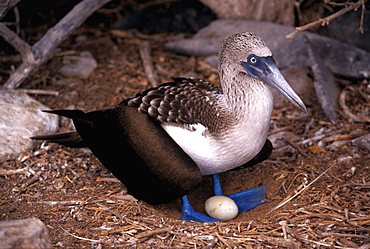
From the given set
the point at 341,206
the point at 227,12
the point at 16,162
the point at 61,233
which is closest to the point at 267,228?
the point at 341,206

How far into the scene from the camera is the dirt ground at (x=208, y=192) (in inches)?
121

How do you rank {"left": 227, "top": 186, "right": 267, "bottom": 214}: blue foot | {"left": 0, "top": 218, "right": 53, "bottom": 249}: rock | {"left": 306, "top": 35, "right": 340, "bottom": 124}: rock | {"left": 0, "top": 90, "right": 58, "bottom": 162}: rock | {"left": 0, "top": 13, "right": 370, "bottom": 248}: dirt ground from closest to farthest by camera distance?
1. {"left": 0, "top": 218, "right": 53, "bottom": 249}: rock
2. {"left": 0, "top": 13, "right": 370, "bottom": 248}: dirt ground
3. {"left": 227, "top": 186, "right": 267, "bottom": 214}: blue foot
4. {"left": 0, "top": 90, "right": 58, "bottom": 162}: rock
5. {"left": 306, "top": 35, "right": 340, "bottom": 124}: rock

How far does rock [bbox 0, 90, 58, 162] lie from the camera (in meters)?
4.25

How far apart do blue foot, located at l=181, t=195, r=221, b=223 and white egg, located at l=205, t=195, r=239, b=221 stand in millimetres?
54

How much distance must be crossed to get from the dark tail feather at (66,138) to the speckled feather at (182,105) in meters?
0.71

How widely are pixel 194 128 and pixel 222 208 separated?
0.68m

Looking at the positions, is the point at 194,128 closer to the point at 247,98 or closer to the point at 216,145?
the point at 216,145

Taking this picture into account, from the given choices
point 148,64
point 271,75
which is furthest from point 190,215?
point 148,64

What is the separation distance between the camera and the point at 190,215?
3594mm

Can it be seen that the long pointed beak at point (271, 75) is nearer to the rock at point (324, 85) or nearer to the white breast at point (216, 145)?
the white breast at point (216, 145)

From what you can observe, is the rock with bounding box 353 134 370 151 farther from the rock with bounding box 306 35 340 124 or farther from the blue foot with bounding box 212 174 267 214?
the blue foot with bounding box 212 174 267 214

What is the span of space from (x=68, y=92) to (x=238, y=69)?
2627 mm

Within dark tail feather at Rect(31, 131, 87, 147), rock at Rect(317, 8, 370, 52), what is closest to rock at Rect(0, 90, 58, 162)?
dark tail feather at Rect(31, 131, 87, 147)

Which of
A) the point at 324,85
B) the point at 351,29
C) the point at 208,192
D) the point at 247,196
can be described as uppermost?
the point at 351,29
